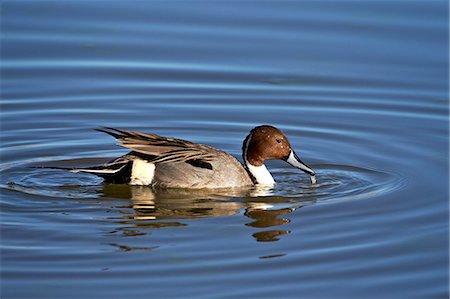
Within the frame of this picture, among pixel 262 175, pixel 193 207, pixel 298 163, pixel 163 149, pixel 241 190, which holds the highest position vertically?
pixel 163 149

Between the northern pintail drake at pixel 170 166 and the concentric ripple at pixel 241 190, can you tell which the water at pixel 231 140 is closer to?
the concentric ripple at pixel 241 190

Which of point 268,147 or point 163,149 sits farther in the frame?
point 268,147

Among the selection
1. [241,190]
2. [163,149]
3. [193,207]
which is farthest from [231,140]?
[193,207]

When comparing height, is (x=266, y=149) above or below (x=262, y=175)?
above

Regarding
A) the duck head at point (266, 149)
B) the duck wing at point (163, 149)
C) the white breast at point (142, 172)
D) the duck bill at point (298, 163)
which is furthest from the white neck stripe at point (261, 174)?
the white breast at point (142, 172)

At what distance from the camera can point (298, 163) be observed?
10398 millimetres

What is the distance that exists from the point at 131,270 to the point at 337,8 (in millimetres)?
8104

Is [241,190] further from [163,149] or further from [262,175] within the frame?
[163,149]

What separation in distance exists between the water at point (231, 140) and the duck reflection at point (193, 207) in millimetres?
28

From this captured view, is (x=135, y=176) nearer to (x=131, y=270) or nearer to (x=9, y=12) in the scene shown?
(x=131, y=270)

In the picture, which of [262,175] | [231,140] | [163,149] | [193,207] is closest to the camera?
[193,207]

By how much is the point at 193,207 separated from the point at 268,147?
127 cm

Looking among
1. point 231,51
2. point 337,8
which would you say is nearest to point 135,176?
point 231,51

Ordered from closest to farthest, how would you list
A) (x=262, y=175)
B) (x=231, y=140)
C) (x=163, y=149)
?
1. (x=163, y=149)
2. (x=262, y=175)
3. (x=231, y=140)
